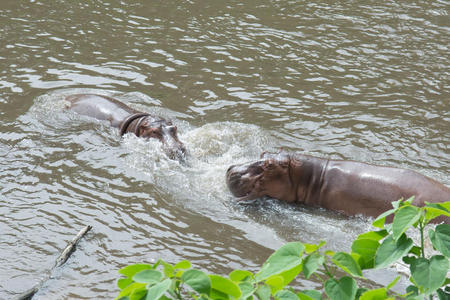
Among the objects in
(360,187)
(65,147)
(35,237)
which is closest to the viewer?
(35,237)

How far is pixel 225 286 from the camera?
1.98 meters

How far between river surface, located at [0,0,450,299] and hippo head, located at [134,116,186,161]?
0.40 ft

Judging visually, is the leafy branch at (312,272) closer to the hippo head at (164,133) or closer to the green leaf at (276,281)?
the green leaf at (276,281)

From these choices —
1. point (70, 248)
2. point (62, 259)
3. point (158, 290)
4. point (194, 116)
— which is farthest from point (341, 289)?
point (194, 116)

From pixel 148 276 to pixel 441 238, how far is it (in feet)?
3.13

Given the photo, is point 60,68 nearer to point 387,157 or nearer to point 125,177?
point 125,177

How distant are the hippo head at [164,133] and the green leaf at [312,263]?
4.91m

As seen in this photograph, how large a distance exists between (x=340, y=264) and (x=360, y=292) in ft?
0.38

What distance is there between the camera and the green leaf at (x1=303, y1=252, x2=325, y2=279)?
6.80ft

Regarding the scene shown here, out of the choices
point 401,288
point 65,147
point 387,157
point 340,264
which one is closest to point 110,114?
point 65,147

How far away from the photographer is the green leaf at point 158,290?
72.9 inches

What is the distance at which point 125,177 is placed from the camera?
262 inches

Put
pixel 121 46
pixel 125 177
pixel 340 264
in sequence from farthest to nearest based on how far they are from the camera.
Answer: pixel 121 46, pixel 125 177, pixel 340 264

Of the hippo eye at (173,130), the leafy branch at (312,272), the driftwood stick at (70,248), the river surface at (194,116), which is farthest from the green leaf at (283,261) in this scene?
the hippo eye at (173,130)
